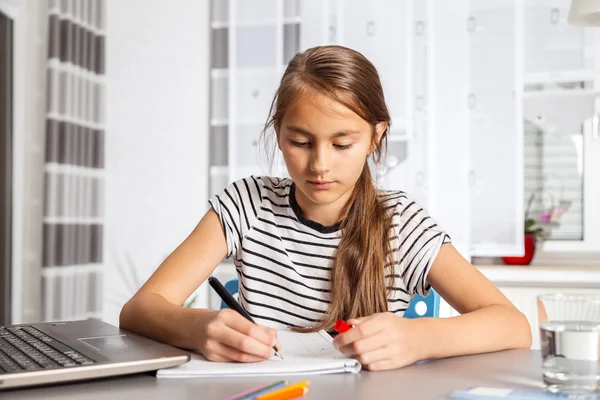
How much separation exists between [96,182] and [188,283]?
2.28 meters

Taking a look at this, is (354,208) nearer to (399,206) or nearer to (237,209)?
(399,206)

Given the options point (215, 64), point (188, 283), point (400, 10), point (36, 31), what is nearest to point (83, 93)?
point (36, 31)

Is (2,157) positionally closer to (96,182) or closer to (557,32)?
(96,182)

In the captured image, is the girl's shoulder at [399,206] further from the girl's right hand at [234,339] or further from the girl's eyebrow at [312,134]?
the girl's right hand at [234,339]

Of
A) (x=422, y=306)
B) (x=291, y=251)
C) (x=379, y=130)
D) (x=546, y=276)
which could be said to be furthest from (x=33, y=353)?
(x=546, y=276)

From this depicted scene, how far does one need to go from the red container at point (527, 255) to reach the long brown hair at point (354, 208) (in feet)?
6.11

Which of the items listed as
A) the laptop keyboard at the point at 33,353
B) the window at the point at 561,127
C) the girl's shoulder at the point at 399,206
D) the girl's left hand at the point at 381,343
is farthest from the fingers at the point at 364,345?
the window at the point at 561,127

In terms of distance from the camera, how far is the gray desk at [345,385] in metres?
0.71

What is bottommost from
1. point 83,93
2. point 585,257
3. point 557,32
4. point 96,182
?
point 585,257

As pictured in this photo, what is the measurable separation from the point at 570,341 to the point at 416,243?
0.59 meters

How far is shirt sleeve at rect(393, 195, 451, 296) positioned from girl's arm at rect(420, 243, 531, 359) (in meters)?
0.01

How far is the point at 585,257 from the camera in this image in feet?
10.2

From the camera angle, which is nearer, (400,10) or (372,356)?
(372,356)

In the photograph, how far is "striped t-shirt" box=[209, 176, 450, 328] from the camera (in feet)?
4.32
